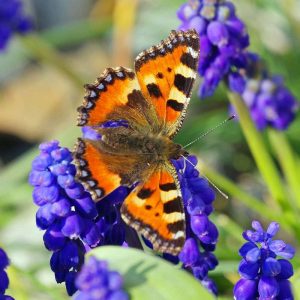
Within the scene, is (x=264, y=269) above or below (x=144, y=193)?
below

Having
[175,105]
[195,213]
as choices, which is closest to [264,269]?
[195,213]

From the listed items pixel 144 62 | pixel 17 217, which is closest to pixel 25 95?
pixel 17 217

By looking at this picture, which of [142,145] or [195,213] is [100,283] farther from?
[142,145]

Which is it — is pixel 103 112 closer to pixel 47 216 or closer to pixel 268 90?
pixel 47 216

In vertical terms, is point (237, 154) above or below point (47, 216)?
above

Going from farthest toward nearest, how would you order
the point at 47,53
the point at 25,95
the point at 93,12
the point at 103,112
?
1. the point at 93,12
2. the point at 25,95
3. the point at 47,53
4. the point at 103,112

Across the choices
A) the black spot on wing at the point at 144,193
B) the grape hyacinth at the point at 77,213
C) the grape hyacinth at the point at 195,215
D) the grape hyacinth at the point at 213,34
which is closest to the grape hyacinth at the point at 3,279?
the grape hyacinth at the point at 77,213
